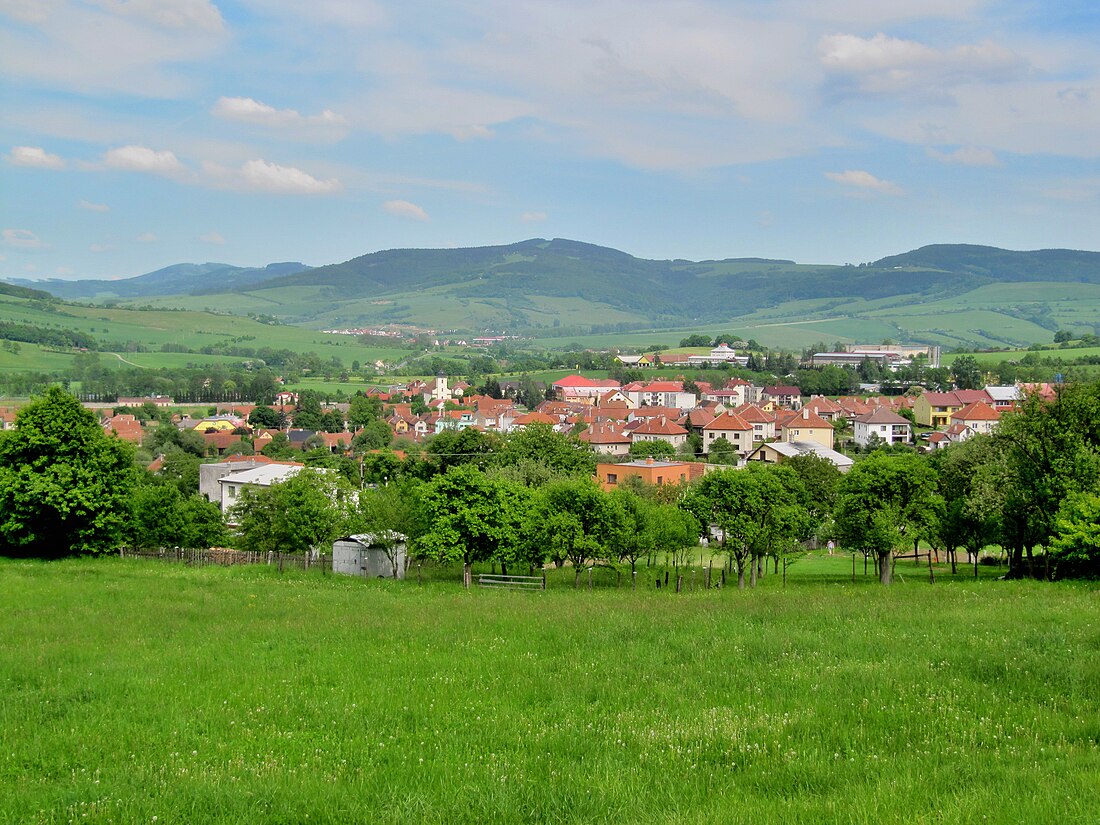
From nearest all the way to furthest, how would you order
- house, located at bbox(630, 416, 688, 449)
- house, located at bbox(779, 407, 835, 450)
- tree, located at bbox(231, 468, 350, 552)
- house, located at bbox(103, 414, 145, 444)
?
tree, located at bbox(231, 468, 350, 552), house, located at bbox(779, 407, 835, 450), house, located at bbox(630, 416, 688, 449), house, located at bbox(103, 414, 145, 444)

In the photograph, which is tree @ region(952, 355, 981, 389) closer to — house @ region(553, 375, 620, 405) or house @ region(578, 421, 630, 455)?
house @ region(553, 375, 620, 405)

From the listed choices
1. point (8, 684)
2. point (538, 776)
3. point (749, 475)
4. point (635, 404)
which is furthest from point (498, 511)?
point (635, 404)

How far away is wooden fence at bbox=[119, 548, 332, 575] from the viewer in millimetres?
34438

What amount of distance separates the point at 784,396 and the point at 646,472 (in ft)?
324

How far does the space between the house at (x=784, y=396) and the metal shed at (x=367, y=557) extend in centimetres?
12587

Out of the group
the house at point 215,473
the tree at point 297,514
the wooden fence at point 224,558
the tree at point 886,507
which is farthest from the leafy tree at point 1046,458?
the house at point 215,473

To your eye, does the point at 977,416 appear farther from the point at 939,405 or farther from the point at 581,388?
the point at 581,388

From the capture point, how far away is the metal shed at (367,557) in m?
36.1

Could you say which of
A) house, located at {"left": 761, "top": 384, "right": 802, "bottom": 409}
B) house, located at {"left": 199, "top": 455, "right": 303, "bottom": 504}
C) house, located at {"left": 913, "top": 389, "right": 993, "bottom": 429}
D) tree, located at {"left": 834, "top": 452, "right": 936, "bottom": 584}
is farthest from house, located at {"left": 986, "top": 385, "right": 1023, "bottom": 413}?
tree, located at {"left": 834, "top": 452, "right": 936, "bottom": 584}

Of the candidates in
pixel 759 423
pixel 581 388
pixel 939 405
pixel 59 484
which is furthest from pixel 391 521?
pixel 581 388

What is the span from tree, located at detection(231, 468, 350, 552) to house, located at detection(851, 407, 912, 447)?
86.2 metres

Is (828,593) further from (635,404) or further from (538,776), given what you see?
(635,404)

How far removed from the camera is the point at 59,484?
33.5 meters

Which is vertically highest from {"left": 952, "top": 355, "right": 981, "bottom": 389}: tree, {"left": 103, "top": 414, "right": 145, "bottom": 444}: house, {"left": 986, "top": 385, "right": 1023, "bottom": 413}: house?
{"left": 952, "top": 355, "right": 981, "bottom": 389}: tree
